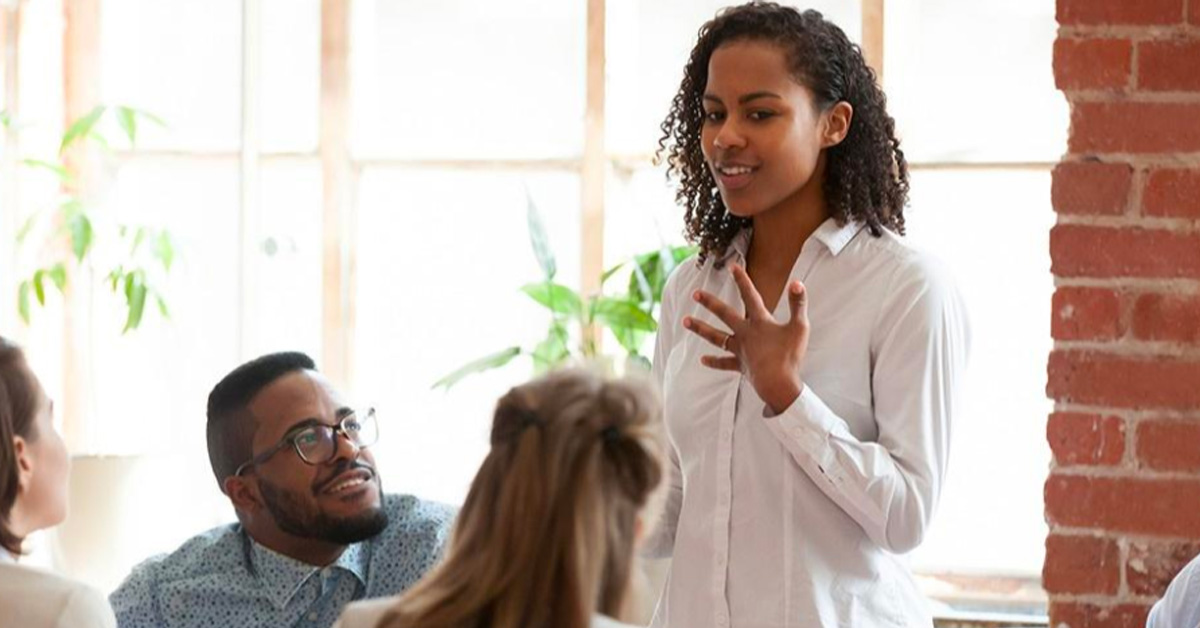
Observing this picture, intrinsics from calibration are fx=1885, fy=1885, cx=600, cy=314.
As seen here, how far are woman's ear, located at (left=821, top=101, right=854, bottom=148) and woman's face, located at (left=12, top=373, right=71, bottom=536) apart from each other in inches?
37.9

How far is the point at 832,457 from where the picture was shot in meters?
1.96

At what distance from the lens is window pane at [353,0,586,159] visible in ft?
12.6

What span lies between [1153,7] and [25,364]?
1.57 meters

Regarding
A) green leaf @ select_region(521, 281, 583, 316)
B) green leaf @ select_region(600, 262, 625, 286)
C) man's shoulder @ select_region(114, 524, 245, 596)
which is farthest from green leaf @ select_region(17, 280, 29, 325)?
man's shoulder @ select_region(114, 524, 245, 596)

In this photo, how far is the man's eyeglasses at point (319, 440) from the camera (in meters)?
2.51

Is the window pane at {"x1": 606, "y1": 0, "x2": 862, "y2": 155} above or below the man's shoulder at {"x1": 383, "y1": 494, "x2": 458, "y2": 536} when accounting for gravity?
above

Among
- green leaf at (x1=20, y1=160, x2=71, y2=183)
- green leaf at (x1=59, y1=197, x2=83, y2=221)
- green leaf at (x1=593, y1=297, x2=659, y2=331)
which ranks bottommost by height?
green leaf at (x1=593, y1=297, x2=659, y2=331)

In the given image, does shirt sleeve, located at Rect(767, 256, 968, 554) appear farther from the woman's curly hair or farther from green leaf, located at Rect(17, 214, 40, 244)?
green leaf, located at Rect(17, 214, 40, 244)

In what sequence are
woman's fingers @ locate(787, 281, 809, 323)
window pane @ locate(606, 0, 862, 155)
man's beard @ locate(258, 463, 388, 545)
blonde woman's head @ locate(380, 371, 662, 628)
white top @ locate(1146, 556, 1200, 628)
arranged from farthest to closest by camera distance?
1. window pane @ locate(606, 0, 862, 155)
2. man's beard @ locate(258, 463, 388, 545)
3. white top @ locate(1146, 556, 1200, 628)
4. woman's fingers @ locate(787, 281, 809, 323)
5. blonde woman's head @ locate(380, 371, 662, 628)

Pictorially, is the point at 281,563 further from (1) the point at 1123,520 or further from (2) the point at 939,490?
(1) the point at 1123,520

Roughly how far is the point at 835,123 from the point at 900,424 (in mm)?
366

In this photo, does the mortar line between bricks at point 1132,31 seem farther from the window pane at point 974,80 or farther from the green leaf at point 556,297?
the green leaf at point 556,297

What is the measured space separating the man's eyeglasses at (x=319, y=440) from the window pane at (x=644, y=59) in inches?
54.1

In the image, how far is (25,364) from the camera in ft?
7.20
